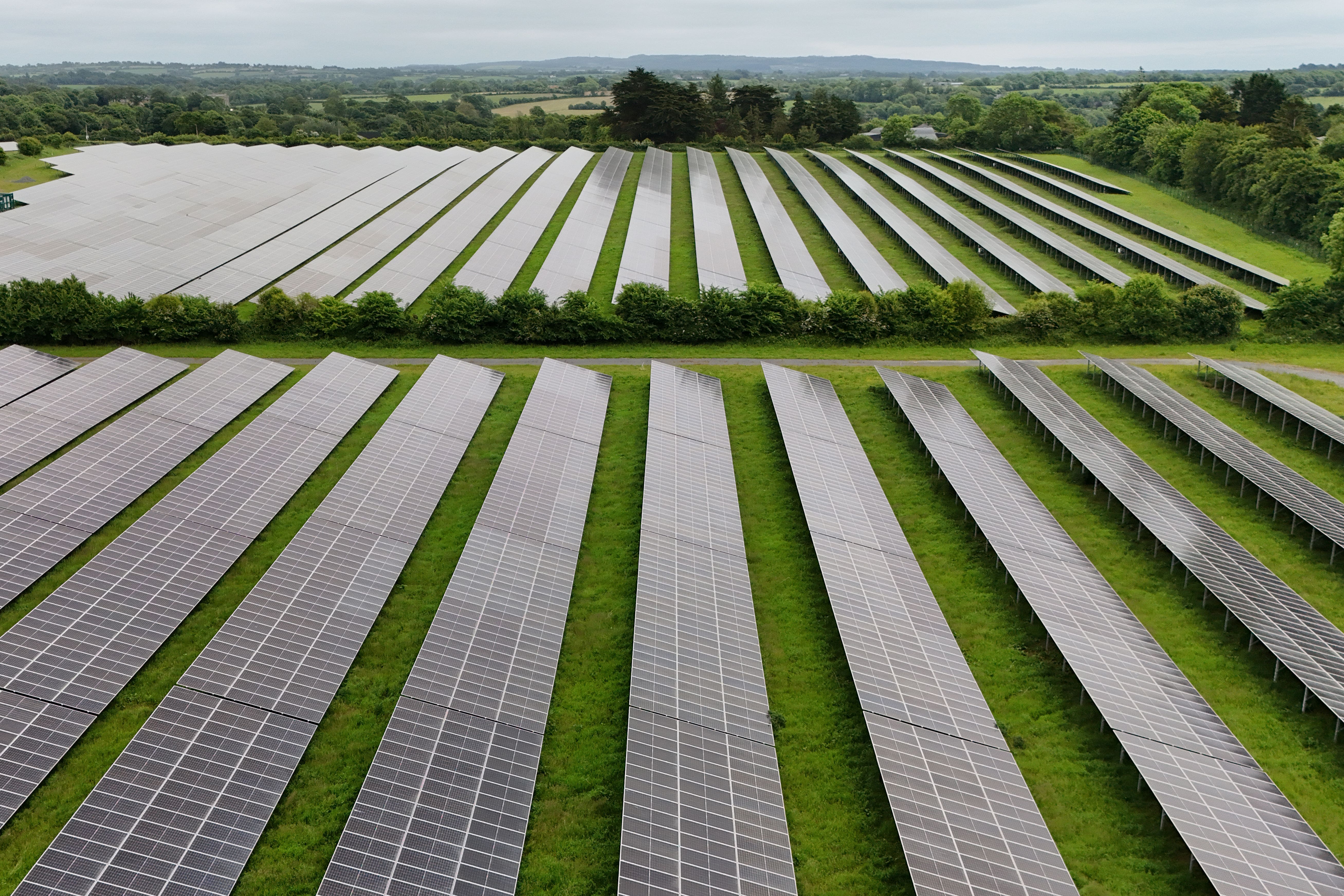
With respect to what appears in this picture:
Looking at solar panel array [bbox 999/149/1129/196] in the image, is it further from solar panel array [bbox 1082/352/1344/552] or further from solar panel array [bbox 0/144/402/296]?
solar panel array [bbox 0/144/402/296]

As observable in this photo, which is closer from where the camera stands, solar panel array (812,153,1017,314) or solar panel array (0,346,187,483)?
solar panel array (0,346,187,483)

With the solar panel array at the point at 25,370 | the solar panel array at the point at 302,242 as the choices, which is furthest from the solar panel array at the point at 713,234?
the solar panel array at the point at 25,370

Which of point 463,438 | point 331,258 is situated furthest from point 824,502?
point 331,258

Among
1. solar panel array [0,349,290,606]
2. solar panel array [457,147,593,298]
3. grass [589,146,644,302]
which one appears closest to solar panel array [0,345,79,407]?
solar panel array [0,349,290,606]

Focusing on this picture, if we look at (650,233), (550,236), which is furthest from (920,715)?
(550,236)

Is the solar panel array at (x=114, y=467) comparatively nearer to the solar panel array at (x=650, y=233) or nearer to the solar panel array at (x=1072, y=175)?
the solar panel array at (x=650, y=233)

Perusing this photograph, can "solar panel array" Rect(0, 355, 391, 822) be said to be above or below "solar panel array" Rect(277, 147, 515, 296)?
below
